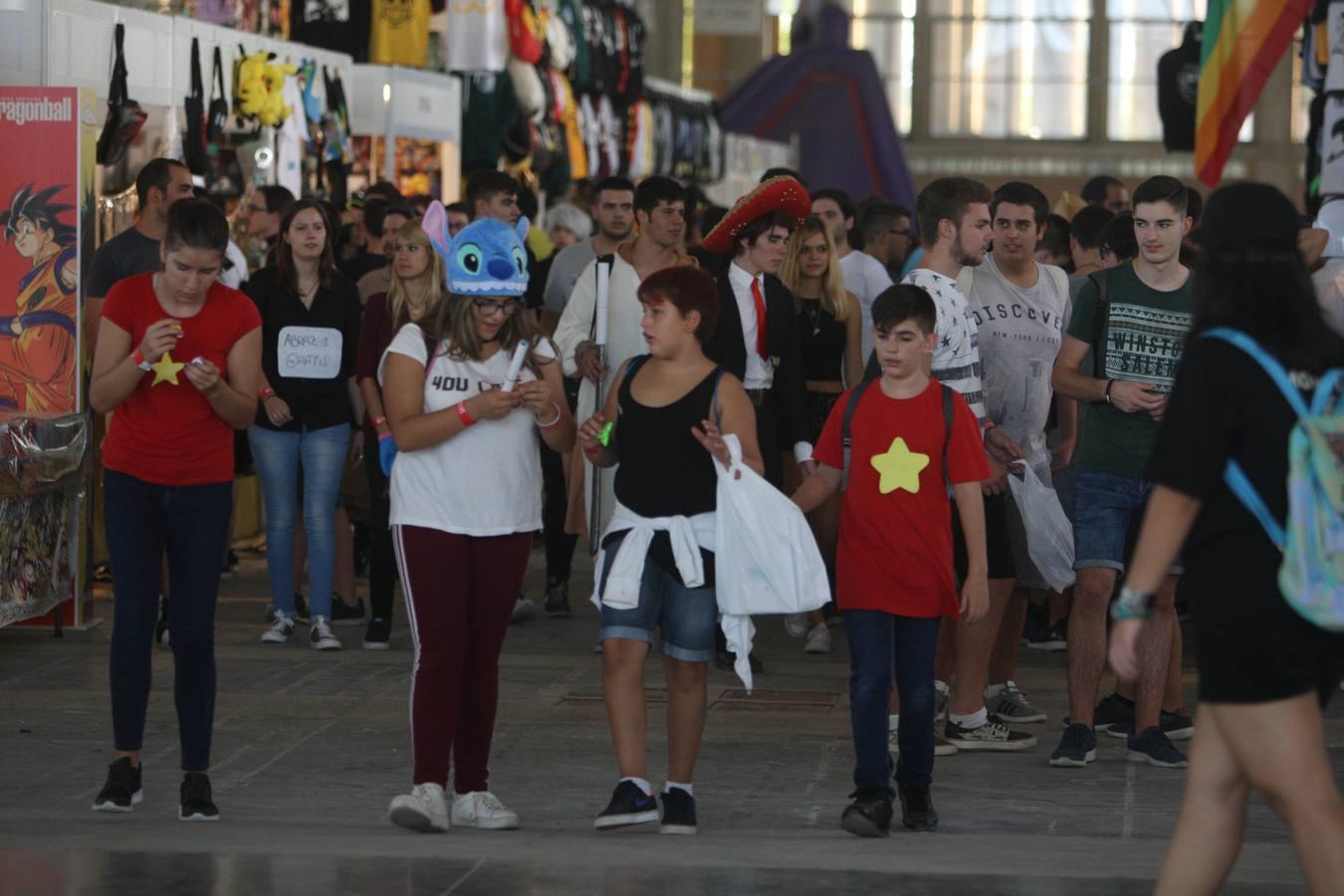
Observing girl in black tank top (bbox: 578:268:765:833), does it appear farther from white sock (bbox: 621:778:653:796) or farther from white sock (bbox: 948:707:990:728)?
white sock (bbox: 948:707:990:728)

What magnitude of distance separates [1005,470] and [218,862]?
2.90 m

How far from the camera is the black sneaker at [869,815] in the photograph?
584 cm

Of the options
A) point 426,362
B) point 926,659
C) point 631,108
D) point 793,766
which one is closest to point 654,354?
point 426,362

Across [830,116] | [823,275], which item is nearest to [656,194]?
[823,275]

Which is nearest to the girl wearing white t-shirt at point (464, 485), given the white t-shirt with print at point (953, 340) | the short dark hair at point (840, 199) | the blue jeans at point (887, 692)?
the blue jeans at point (887, 692)

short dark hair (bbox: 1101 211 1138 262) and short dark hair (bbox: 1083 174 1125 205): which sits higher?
short dark hair (bbox: 1083 174 1125 205)

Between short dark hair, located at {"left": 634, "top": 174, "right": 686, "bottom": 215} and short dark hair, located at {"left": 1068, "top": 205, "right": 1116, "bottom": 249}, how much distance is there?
1754mm

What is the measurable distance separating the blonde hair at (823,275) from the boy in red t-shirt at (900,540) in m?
2.78

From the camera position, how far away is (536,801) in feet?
20.6

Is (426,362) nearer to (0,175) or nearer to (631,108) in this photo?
(0,175)

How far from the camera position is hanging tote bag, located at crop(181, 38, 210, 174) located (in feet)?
36.3

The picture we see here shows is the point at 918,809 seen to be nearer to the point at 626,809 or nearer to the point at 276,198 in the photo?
the point at 626,809

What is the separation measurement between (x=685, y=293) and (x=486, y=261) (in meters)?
0.55

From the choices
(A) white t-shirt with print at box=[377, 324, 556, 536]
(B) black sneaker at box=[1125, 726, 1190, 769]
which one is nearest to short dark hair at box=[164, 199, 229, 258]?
(A) white t-shirt with print at box=[377, 324, 556, 536]
